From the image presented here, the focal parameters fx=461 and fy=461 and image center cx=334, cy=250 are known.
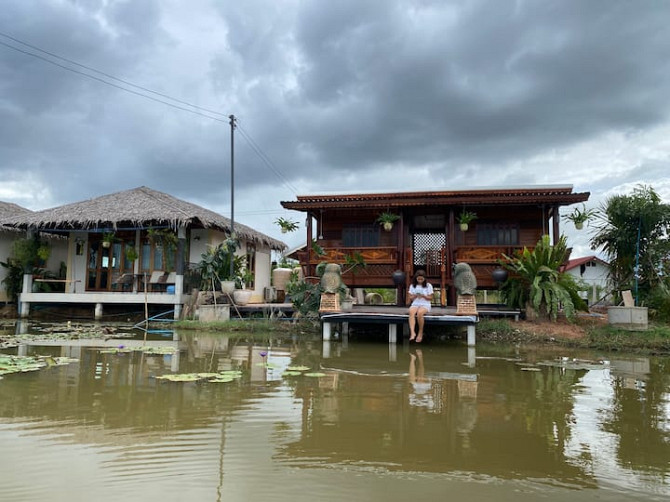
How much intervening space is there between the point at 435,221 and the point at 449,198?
2.14m

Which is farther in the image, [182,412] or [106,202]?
[106,202]

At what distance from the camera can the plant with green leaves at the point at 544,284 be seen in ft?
33.0

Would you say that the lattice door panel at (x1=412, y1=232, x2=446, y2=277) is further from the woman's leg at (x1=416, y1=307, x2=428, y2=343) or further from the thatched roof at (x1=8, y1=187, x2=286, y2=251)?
the thatched roof at (x1=8, y1=187, x2=286, y2=251)

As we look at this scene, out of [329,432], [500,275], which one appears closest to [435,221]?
[500,275]

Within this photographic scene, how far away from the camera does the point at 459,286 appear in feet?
31.4

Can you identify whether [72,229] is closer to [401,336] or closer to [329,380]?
[401,336]

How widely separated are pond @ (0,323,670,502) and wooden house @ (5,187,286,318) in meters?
7.99

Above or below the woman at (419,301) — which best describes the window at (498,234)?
above

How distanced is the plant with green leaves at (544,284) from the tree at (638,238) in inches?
86.3

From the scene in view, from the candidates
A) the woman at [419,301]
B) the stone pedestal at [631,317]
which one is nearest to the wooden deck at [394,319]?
the woman at [419,301]

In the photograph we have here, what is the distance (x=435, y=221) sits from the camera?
14.2 m

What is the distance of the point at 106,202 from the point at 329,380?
13.1m

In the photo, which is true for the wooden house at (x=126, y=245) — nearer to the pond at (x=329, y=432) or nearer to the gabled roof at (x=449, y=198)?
the gabled roof at (x=449, y=198)

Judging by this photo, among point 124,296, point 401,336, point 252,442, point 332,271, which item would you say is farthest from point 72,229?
point 252,442
